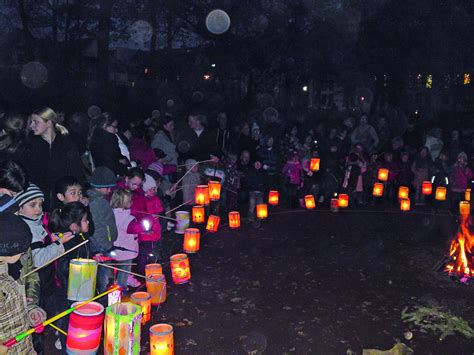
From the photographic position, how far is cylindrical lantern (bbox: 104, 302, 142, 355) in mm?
3906

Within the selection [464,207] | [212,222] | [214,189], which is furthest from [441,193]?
[212,222]

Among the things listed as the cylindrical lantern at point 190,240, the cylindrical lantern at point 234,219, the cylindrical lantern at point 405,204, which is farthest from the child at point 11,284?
the cylindrical lantern at point 405,204

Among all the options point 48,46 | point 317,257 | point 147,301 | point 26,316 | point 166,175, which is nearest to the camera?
point 26,316

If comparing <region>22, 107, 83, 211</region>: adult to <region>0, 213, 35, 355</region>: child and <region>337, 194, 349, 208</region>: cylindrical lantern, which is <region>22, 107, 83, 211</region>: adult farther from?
<region>337, 194, 349, 208</region>: cylindrical lantern

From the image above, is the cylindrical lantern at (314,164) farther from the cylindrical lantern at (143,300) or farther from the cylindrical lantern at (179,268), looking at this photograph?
the cylindrical lantern at (143,300)

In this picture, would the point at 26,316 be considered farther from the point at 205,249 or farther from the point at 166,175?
the point at 166,175

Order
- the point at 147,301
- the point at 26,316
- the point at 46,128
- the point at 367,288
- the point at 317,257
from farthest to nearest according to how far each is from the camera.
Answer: the point at 317,257, the point at 367,288, the point at 46,128, the point at 147,301, the point at 26,316

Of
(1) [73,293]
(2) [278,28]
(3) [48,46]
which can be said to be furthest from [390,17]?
(1) [73,293]

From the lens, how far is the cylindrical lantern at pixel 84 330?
150 inches

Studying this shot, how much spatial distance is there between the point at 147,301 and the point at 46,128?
2.85 m

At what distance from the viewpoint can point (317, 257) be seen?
8.74 meters

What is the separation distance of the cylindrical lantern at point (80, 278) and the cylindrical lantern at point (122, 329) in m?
0.32

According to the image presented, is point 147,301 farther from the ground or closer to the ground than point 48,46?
closer to the ground

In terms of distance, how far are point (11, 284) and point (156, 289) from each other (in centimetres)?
299
